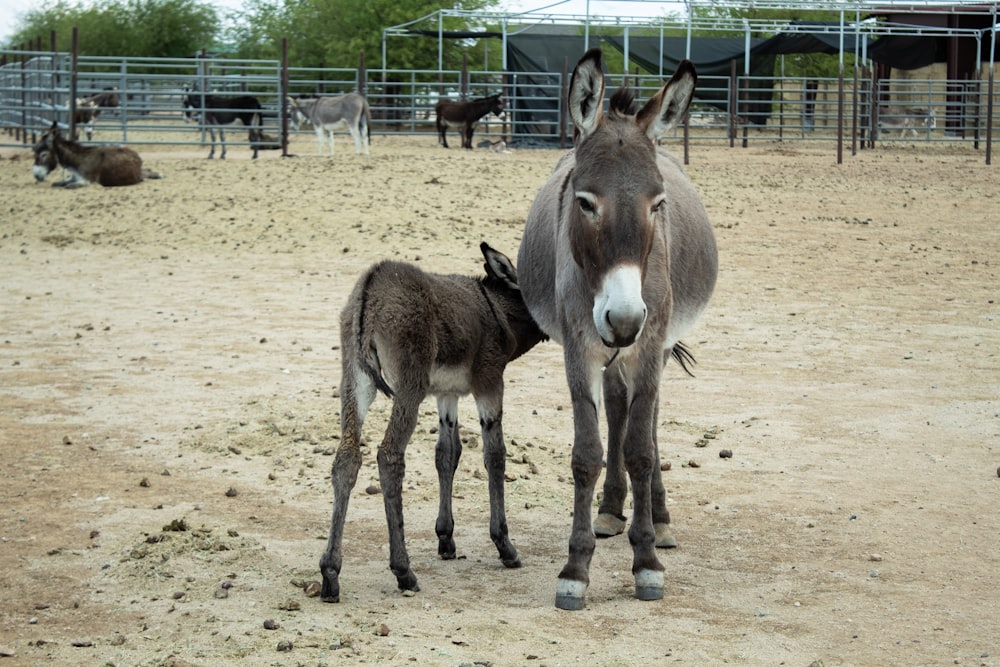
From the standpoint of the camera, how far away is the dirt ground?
4406mm

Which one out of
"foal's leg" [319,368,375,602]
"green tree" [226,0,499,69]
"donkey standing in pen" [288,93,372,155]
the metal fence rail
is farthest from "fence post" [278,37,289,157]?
"foal's leg" [319,368,375,602]

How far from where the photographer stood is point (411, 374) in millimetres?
4988

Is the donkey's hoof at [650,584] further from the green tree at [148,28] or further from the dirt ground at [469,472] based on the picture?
the green tree at [148,28]

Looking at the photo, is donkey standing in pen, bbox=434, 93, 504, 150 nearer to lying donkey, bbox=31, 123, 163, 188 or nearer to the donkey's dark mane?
lying donkey, bbox=31, 123, 163, 188

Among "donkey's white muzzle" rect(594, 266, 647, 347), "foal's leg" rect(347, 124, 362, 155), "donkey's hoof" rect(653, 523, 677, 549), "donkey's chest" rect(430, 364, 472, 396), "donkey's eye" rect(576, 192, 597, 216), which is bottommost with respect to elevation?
"donkey's hoof" rect(653, 523, 677, 549)

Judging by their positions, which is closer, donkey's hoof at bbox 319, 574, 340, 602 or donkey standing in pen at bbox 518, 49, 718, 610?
donkey standing in pen at bbox 518, 49, 718, 610

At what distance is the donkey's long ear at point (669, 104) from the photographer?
15.5 ft

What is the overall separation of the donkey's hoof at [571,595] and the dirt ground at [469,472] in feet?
0.26

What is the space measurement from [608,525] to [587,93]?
2.26 metres

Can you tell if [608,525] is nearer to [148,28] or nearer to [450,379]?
[450,379]

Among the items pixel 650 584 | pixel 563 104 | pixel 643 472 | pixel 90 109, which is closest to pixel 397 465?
pixel 643 472

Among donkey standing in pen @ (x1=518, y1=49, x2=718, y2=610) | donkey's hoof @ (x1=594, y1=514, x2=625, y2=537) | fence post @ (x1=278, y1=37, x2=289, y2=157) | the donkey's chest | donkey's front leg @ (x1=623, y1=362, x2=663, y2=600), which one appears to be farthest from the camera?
fence post @ (x1=278, y1=37, x2=289, y2=157)

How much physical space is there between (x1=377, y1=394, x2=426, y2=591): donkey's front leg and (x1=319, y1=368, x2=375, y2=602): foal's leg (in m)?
0.13

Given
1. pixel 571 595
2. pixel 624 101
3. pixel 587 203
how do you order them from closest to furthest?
pixel 587 203, pixel 571 595, pixel 624 101
